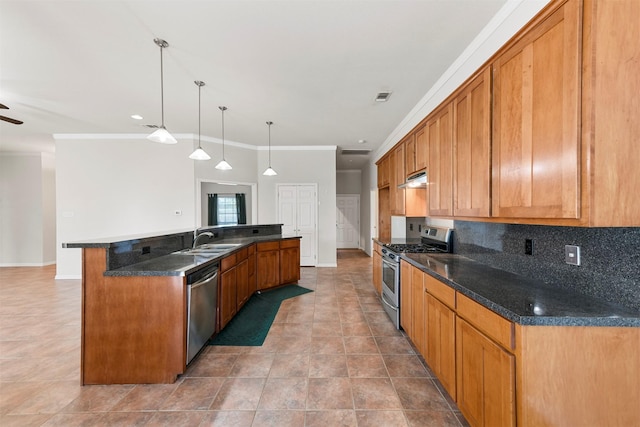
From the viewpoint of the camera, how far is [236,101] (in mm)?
3594

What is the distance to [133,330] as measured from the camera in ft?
6.64

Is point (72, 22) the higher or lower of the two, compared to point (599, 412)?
higher

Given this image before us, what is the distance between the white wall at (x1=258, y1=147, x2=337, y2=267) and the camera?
6.18 m

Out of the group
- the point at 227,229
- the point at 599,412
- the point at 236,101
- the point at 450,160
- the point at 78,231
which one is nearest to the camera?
the point at 599,412

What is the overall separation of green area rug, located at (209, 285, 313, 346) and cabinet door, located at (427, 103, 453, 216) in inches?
94.6

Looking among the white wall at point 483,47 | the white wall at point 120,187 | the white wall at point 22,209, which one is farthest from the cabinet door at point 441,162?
the white wall at point 22,209

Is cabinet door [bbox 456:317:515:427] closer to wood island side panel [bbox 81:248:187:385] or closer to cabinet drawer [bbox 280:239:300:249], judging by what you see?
wood island side panel [bbox 81:248:187:385]

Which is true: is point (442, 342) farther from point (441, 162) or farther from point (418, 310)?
point (441, 162)

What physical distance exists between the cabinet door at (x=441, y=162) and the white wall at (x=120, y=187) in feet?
14.9

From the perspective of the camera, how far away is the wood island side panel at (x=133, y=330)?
2008 mm

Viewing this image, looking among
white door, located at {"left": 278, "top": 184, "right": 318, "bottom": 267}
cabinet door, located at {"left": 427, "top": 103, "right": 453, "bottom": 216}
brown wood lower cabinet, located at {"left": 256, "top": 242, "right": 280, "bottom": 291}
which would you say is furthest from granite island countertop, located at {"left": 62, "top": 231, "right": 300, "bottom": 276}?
white door, located at {"left": 278, "top": 184, "right": 318, "bottom": 267}

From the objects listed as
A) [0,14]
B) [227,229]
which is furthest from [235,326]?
[0,14]

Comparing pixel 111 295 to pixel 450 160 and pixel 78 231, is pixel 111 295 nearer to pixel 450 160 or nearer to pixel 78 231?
pixel 450 160

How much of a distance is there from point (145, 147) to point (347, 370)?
564 centimetres
